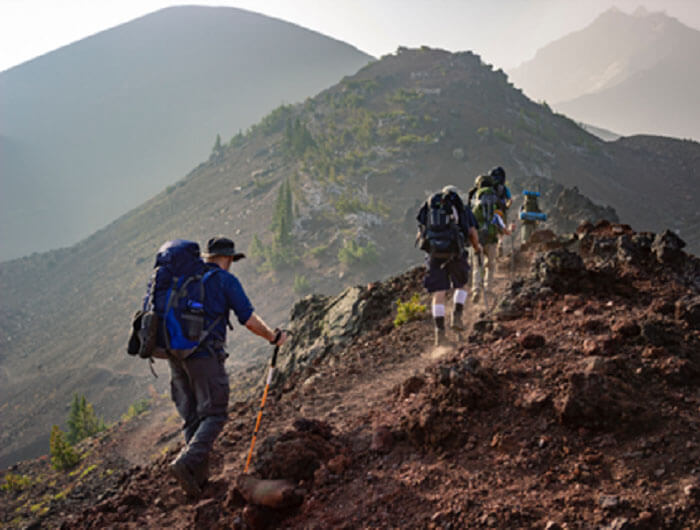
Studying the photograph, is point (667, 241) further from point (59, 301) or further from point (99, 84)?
point (99, 84)

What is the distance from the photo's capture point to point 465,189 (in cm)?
4606

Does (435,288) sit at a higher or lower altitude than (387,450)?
higher

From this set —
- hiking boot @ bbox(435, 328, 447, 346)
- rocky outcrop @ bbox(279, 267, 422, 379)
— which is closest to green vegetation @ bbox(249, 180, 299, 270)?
rocky outcrop @ bbox(279, 267, 422, 379)

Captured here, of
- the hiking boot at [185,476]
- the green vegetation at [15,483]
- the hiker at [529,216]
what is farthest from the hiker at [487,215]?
the green vegetation at [15,483]

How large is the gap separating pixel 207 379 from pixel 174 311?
66 cm

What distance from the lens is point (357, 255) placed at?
37125 millimetres

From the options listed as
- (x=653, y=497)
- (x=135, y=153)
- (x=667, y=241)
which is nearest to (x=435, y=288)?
(x=667, y=241)

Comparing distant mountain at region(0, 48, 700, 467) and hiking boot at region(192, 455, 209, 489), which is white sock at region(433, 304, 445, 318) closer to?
Result: hiking boot at region(192, 455, 209, 489)

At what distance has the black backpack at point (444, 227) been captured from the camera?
18.6ft

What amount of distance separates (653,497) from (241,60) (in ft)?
683

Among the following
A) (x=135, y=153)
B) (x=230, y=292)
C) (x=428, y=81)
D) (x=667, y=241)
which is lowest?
(x=667, y=241)

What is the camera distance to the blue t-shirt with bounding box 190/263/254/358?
12.5ft

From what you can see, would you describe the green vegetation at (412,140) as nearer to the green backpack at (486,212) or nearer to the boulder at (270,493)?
the green backpack at (486,212)

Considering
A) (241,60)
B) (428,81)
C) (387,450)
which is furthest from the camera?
(241,60)
